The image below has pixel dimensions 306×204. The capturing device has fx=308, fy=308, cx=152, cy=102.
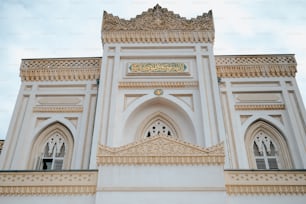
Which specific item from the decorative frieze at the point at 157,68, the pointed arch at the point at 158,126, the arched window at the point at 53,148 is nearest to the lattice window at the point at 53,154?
the arched window at the point at 53,148

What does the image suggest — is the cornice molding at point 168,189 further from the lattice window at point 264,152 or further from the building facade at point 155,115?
the lattice window at point 264,152

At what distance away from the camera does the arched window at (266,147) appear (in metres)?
10.2

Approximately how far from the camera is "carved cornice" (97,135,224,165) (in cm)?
736

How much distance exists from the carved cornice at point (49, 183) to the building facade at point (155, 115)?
2cm

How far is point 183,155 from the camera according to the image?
24.3 feet

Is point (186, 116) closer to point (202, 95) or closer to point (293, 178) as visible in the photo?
point (202, 95)

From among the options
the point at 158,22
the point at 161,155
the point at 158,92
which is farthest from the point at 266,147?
the point at 158,22

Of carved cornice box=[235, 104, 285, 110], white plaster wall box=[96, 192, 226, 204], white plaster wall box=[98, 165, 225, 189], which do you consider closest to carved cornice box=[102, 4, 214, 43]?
carved cornice box=[235, 104, 285, 110]

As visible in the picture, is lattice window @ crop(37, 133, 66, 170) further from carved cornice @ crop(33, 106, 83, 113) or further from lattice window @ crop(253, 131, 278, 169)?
lattice window @ crop(253, 131, 278, 169)

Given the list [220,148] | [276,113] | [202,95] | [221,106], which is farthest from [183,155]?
[276,113]

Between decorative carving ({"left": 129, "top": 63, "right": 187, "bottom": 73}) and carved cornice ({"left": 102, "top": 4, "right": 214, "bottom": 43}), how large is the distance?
113 centimetres

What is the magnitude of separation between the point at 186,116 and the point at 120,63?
128 inches

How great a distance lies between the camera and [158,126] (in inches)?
435

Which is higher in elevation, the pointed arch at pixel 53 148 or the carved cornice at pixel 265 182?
the pointed arch at pixel 53 148
